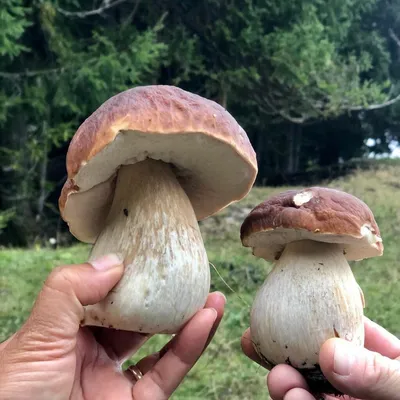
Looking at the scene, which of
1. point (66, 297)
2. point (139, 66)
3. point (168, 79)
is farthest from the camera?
point (168, 79)

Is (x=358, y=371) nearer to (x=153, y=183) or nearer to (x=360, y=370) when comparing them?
(x=360, y=370)

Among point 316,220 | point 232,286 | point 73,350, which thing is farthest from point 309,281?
point 232,286

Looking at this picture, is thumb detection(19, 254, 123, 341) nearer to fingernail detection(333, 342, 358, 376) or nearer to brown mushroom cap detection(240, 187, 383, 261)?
brown mushroom cap detection(240, 187, 383, 261)

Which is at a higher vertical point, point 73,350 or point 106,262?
point 106,262

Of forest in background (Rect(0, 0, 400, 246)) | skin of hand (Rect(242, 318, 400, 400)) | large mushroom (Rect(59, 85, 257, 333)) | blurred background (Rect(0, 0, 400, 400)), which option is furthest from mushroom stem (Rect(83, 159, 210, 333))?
forest in background (Rect(0, 0, 400, 246))

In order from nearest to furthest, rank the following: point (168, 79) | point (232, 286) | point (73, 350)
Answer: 1. point (73, 350)
2. point (232, 286)
3. point (168, 79)

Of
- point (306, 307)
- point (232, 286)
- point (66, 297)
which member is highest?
point (66, 297)
